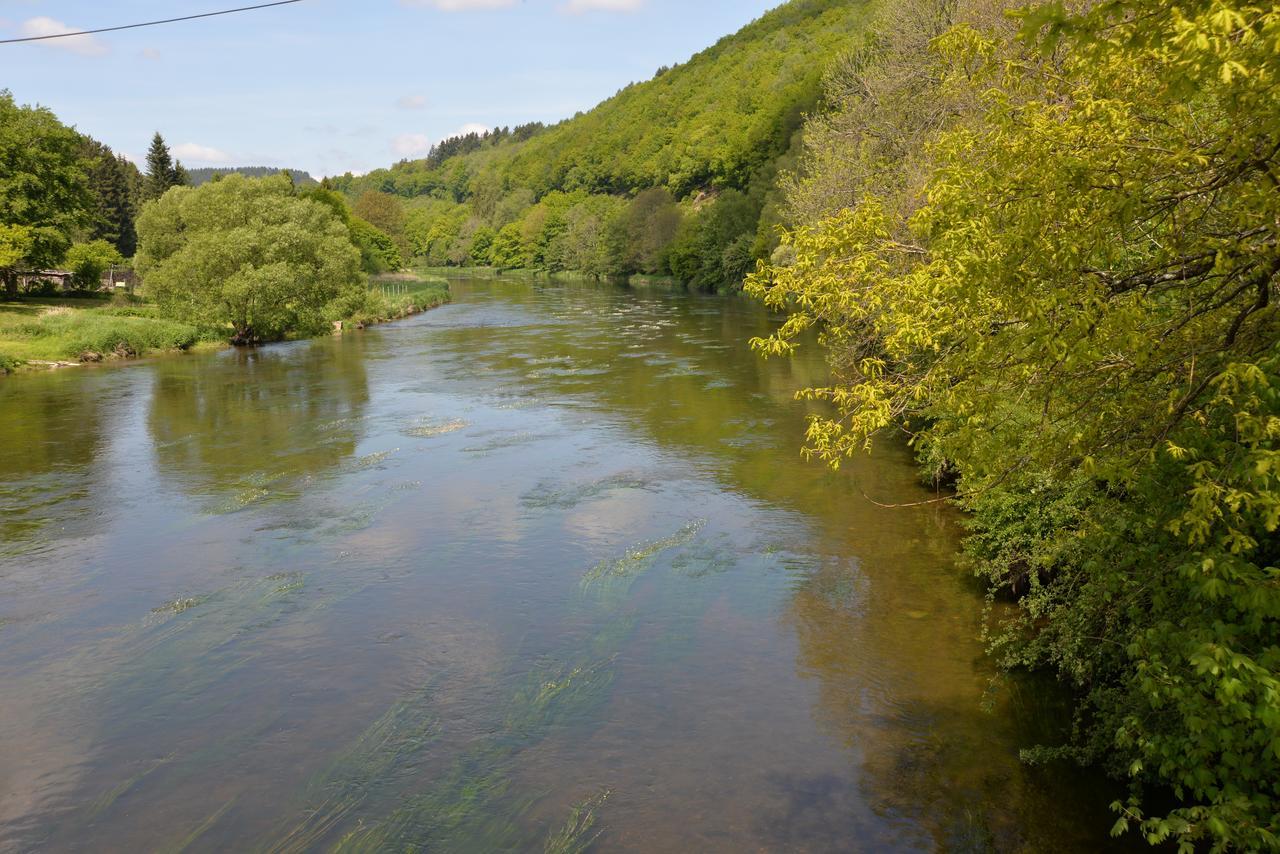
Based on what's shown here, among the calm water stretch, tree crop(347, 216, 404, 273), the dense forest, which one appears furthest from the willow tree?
tree crop(347, 216, 404, 273)

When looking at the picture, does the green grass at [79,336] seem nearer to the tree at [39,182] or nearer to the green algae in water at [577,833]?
the tree at [39,182]

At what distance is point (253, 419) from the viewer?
2856 centimetres

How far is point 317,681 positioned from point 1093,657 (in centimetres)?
930

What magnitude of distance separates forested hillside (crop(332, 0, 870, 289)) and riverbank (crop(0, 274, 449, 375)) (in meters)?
34.4

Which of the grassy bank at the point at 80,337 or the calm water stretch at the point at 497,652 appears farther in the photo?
the grassy bank at the point at 80,337

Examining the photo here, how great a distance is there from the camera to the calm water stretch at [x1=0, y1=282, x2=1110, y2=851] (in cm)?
927

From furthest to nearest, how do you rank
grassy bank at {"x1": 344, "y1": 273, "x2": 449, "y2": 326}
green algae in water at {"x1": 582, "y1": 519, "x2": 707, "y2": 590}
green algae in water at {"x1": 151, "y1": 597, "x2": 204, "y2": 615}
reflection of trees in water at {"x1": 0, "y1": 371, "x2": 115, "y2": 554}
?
grassy bank at {"x1": 344, "y1": 273, "x2": 449, "y2": 326}
reflection of trees in water at {"x1": 0, "y1": 371, "x2": 115, "y2": 554}
green algae in water at {"x1": 582, "y1": 519, "x2": 707, "y2": 590}
green algae in water at {"x1": 151, "y1": 597, "x2": 204, "y2": 615}

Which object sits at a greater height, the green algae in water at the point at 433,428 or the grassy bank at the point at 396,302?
the grassy bank at the point at 396,302

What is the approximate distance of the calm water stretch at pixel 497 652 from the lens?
365 inches

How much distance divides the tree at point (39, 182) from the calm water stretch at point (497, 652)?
39.2 m

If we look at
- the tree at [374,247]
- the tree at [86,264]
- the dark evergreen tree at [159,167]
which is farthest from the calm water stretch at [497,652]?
the dark evergreen tree at [159,167]

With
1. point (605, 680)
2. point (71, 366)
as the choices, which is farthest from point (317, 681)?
point (71, 366)

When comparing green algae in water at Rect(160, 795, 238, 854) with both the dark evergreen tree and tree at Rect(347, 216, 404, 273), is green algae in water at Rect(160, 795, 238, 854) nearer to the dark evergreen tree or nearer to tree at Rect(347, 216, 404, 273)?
tree at Rect(347, 216, 404, 273)

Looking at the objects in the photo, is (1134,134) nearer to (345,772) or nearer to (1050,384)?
(1050,384)
